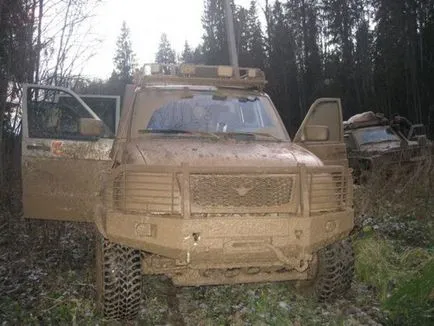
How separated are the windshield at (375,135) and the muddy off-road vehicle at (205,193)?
8.37m

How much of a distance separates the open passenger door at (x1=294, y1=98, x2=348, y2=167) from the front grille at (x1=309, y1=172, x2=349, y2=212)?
40.3 inches

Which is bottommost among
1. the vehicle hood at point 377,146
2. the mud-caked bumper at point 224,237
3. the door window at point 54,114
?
the mud-caked bumper at point 224,237

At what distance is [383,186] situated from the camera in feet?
32.0

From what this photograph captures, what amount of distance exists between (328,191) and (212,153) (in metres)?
1.11

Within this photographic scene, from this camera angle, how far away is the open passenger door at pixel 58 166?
21.1 feet

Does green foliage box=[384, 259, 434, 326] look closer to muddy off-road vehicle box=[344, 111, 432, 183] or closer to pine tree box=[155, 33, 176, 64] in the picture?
muddy off-road vehicle box=[344, 111, 432, 183]

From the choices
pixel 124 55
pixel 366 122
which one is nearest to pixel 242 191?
pixel 366 122

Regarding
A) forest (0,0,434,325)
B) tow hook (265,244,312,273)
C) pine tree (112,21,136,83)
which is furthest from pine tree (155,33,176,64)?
tow hook (265,244,312,273)

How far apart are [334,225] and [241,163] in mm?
1025

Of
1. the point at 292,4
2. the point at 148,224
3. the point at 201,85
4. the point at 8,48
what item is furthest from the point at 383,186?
the point at 292,4

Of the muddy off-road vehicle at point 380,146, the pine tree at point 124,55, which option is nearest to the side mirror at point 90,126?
the muddy off-road vehicle at point 380,146

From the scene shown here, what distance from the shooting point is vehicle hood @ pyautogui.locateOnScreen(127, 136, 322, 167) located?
15.2 feet

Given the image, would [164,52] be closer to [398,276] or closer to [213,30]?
[213,30]

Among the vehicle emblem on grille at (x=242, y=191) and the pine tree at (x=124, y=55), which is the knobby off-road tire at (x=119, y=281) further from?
the pine tree at (x=124, y=55)
